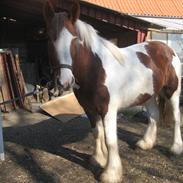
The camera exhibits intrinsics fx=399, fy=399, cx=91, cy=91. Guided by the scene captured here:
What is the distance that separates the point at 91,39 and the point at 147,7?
59.4 ft

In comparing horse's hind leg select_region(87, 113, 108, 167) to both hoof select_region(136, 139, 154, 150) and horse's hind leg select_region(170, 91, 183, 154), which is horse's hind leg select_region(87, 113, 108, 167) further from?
horse's hind leg select_region(170, 91, 183, 154)

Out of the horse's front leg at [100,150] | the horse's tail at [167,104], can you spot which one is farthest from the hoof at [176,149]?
the horse's front leg at [100,150]

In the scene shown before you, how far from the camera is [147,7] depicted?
21469 millimetres

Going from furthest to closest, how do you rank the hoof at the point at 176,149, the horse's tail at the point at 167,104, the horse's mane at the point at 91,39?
the horse's tail at the point at 167,104 → the hoof at the point at 176,149 → the horse's mane at the point at 91,39

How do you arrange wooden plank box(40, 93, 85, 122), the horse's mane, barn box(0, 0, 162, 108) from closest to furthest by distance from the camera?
the horse's mane → wooden plank box(40, 93, 85, 122) → barn box(0, 0, 162, 108)

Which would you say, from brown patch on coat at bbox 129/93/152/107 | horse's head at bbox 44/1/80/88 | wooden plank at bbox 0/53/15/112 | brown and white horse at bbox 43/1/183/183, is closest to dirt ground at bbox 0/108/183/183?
brown and white horse at bbox 43/1/183/183

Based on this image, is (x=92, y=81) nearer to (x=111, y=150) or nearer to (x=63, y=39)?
(x=63, y=39)

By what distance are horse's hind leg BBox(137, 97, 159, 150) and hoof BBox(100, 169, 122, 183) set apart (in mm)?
1252

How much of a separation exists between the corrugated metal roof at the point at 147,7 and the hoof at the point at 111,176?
639 inches

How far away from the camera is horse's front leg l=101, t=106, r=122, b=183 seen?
4156mm

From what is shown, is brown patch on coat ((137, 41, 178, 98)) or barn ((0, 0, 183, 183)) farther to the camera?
brown patch on coat ((137, 41, 178, 98))

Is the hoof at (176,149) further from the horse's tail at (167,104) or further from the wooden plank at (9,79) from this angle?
the wooden plank at (9,79)

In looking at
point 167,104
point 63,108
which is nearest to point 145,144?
point 167,104

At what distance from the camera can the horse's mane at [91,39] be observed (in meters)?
3.89
